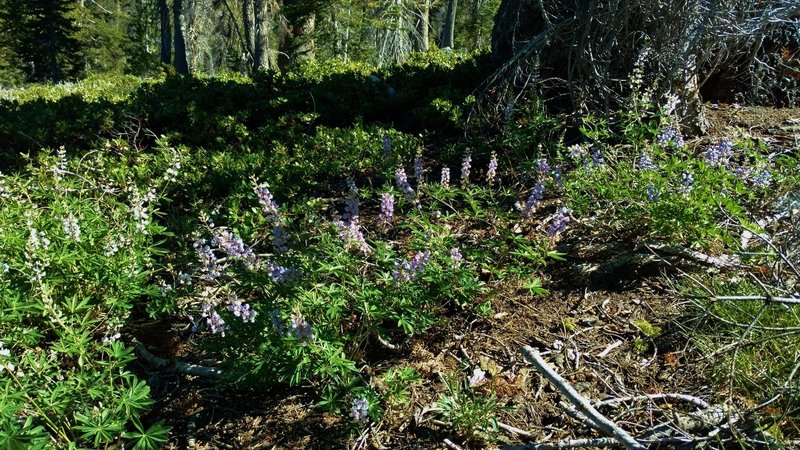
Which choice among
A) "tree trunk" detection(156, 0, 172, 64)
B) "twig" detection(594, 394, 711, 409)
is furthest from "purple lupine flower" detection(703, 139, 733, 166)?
"tree trunk" detection(156, 0, 172, 64)

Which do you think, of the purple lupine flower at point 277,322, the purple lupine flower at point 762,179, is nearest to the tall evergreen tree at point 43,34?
the purple lupine flower at point 277,322

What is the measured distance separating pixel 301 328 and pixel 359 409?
0.41 metres

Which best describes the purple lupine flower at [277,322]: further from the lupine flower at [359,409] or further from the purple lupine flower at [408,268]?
the purple lupine flower at [408,268]

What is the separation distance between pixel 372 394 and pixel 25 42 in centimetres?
4129

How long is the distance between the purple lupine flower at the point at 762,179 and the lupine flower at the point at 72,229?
12.7 feet

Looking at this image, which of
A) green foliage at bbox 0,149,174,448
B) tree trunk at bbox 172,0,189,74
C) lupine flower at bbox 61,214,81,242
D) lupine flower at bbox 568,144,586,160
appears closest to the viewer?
green foliage at bbox 0,149,174,448

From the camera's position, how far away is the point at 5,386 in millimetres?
2178

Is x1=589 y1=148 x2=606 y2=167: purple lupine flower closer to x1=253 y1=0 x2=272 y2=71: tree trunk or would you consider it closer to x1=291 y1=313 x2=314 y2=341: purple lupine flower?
x1=291 y1=313 x2=314 y2=341: purple lupine flower

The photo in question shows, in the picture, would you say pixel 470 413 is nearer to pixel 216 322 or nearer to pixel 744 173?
pixel 216 322

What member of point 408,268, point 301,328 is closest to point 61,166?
point 301,328

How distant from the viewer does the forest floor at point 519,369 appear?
8.16ft

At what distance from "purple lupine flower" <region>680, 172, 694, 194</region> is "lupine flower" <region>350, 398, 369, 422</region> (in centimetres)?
214

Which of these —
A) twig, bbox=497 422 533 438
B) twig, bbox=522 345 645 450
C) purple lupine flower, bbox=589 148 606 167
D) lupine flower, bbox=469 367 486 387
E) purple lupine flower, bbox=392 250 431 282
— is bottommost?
twig, bbox=497 422 533 438

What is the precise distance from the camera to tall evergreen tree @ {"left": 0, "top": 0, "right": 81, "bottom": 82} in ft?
109
